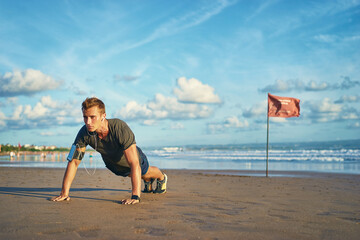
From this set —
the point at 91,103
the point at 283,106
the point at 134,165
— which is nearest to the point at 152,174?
the point at 134,165

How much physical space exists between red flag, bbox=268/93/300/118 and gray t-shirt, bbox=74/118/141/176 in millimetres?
8125

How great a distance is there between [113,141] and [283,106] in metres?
8.77

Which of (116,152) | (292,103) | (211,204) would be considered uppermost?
(292,103)

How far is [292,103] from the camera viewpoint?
11.9 metres

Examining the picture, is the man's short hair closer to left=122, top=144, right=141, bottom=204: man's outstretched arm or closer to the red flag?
left=122, top=144, right=141, bottom=204: man's outstretched arm

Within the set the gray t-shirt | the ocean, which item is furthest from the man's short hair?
the ocean

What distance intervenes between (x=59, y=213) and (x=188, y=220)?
153 centimetres

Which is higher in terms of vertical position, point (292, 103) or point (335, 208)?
point (292, 103)

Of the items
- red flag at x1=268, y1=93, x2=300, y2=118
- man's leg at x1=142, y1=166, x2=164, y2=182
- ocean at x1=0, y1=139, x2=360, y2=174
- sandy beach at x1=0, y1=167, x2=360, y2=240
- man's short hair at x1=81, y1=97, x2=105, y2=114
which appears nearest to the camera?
sandy beach at x1=0, y1=167, x2=360, y2=240

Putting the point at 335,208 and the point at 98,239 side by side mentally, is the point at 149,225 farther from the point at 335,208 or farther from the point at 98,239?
the point at 335,208

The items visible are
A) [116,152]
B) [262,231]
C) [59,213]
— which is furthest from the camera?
[116,152]

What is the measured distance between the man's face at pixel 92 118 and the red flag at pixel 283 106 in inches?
340

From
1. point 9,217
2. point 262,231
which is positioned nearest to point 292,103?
point 262,231

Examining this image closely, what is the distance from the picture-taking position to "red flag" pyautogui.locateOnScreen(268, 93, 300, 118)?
1166 cm
